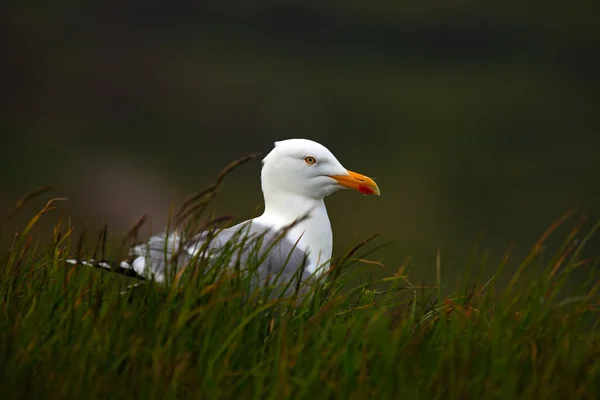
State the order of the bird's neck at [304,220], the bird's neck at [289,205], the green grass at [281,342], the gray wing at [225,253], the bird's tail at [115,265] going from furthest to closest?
the bird's neck at [289,205] → the bird's neck at [304,220] → the bird's tail at [115,265] → the gray wing at [225,253] → the green grass at [281,342]

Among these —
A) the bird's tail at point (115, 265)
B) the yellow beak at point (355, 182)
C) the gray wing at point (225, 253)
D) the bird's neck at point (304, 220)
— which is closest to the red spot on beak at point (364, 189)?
the yellow beak at point (355, 182)

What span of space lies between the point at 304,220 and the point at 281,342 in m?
1.98

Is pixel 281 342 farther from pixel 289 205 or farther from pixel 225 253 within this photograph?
pixel 289 205

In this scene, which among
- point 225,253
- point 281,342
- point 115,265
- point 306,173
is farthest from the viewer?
point 306,173

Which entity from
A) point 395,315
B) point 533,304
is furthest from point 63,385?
point 533,304

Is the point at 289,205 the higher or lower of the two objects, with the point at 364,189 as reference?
lower

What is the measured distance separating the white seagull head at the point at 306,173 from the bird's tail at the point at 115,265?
1.72 m

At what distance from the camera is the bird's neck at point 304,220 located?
564 centimetres

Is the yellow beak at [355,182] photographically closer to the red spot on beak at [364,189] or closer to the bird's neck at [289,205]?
the red spot on beak at [364,189]

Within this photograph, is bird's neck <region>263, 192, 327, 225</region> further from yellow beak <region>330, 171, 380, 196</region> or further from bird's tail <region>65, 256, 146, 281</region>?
bird's tail <region>65, 256, 146, 281</region>

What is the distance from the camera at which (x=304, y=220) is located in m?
5.67

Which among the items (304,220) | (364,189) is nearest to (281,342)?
(304,220)

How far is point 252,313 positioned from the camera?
3.65m

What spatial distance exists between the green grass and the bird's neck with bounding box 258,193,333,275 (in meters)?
1.23
